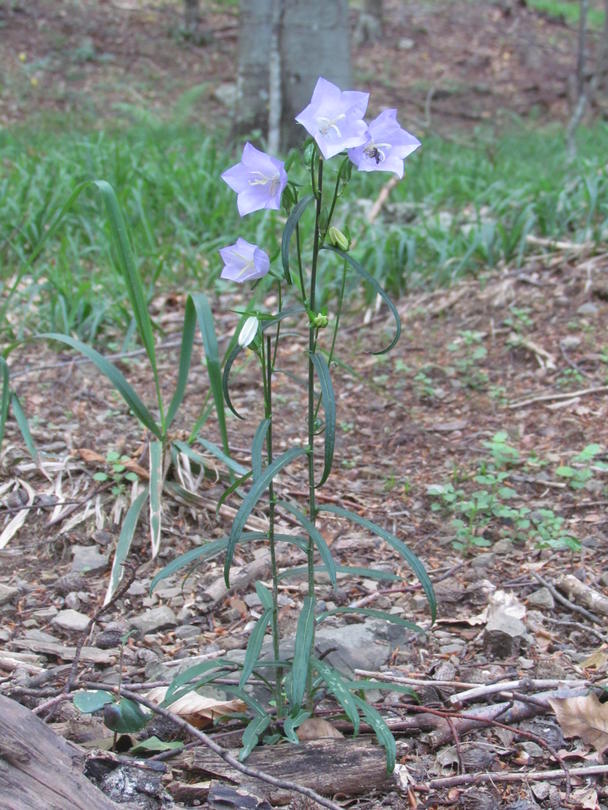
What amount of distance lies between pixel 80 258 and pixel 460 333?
187cm

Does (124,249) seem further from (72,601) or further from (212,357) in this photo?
(72,601)

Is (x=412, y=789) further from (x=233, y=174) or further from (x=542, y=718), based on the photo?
(x=233, y=174)

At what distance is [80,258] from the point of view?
156 inches

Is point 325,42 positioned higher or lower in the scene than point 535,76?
higher

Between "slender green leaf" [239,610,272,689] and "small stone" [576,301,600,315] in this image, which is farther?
"small stone" [576,301,600,315]

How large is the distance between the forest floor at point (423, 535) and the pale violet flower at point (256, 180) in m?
0.38

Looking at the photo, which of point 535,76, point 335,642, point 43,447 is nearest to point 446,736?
point 335,642

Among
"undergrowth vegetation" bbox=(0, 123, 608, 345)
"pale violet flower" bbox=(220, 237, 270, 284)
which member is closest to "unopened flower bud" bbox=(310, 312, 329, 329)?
"pale violet flower" bbox=(220, 237, 270, 284)

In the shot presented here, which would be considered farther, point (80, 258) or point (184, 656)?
point (80, 258)

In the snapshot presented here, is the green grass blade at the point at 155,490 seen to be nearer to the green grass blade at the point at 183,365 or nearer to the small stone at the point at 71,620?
the green grass blade at the point at 183,365

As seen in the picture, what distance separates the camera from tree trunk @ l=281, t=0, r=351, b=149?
233 inches

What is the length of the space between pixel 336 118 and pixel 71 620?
124cm

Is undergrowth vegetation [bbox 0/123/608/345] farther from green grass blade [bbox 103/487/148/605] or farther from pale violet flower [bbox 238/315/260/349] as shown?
pale violet flower [bbox 238/315/260/349]

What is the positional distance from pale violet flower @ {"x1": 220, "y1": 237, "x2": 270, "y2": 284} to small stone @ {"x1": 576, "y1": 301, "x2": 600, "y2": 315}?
7.55 ft
